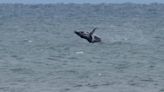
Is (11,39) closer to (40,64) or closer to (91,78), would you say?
(40,64)

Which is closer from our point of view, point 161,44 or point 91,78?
point 91,78

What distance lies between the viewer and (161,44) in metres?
36.3

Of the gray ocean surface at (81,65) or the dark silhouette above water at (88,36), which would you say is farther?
the dark silhouette above water at (88,36)

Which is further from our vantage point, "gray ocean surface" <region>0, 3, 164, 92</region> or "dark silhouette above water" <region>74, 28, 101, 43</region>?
"dark silhouette above water" <region>74, 28, 101, 43</region>

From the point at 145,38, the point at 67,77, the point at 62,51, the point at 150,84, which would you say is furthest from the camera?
the point at 145,38

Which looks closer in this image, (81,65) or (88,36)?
(81,65)

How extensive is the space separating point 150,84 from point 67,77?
306 cm

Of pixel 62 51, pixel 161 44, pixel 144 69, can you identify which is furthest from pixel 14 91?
pixel 161 44

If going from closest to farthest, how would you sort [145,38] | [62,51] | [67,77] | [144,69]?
1. [67,77]
2. [144,69]
3. [62,51]
4. [145,38]

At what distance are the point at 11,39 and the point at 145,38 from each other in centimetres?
844

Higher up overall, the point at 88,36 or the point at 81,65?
the point at 81,65

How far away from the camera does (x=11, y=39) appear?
135 ft

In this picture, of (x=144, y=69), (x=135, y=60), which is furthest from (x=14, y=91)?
(x=135, y=60)

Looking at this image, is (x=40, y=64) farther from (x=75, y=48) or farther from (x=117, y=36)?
(x=117, y=36)
